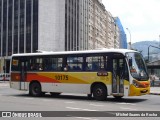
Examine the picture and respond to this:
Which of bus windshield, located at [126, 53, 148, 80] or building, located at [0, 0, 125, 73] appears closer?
bus windshield, located at [126, 53, 148, 80]

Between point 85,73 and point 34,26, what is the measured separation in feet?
220

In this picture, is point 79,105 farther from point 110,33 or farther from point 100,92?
point 110,33

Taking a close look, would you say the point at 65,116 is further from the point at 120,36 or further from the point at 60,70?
the point at 120,36

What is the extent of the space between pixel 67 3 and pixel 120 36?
96432mm

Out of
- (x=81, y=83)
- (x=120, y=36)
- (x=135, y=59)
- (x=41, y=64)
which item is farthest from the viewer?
(x=120, y=36)

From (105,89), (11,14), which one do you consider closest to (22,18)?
(11,14)

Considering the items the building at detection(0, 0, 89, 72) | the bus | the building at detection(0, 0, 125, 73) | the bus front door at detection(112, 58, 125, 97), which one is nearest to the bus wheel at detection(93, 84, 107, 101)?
the bus

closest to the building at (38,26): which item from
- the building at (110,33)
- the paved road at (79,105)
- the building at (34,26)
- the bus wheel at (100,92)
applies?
the building at (34,26)

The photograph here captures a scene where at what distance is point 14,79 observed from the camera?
83.6ft

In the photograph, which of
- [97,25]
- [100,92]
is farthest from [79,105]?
[97,25]

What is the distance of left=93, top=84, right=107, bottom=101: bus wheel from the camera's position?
21.1 meters

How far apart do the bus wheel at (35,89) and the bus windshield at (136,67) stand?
6.93 meters

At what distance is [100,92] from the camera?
A: 21.1 metres

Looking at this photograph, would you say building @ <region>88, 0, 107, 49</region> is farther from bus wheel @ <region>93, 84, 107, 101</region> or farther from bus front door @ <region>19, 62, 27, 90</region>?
bus wheel @ <region>93, 84, 107, 101</region>
